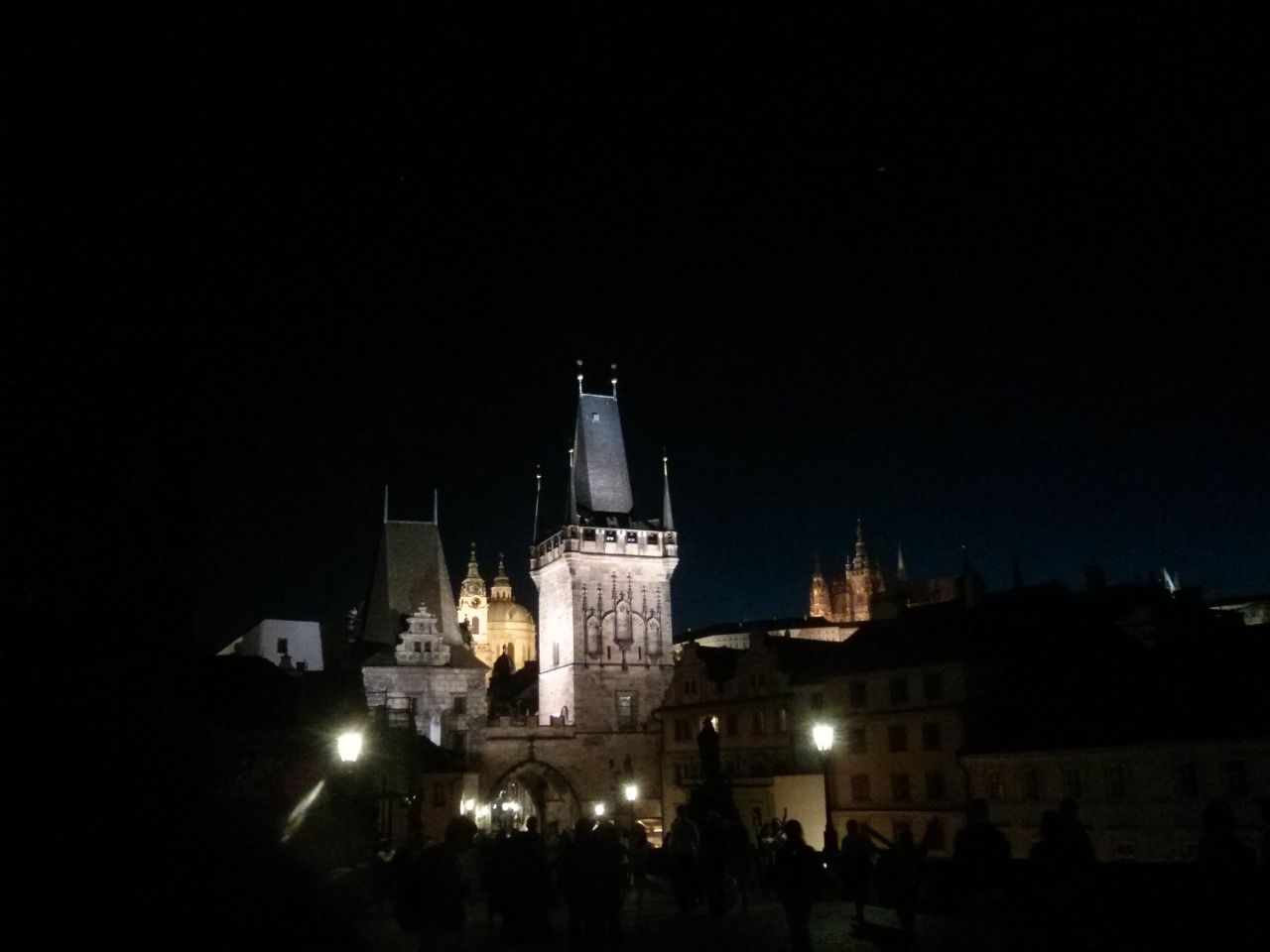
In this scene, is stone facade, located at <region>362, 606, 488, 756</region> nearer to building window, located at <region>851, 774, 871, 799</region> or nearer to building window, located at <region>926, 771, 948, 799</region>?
building window, located at <region>851, 774, 871, 799</region>

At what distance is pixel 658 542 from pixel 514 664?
5038 cm

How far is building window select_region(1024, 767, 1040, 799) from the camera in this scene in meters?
36.2

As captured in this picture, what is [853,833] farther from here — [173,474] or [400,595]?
[400,595]

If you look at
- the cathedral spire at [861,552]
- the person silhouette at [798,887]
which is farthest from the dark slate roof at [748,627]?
the person silhouette at [798,887]

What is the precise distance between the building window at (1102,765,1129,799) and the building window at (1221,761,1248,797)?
2.95 meters

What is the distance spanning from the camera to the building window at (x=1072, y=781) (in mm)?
34906

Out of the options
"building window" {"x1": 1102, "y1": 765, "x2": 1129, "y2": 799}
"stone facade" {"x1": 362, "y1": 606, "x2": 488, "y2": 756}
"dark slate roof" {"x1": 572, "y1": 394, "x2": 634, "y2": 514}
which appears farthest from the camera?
"dark slate roof" {"x1": 572, "y1": 394, "x2": 634, "y2": 514}

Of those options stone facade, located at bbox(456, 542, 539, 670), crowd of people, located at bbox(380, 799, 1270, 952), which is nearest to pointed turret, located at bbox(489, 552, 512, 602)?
stone facade, located at bbox(456, 542, 539, 670)

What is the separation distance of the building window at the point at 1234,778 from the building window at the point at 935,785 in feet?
35.3

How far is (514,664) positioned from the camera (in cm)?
11556

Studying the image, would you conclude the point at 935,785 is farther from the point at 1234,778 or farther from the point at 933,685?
the point at 1234,778

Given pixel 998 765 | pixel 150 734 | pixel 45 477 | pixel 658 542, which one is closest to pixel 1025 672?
pixel 998 765

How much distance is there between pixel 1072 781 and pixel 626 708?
32355mm

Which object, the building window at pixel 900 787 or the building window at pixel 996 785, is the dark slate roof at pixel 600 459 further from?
the building window at pixel 996 785
